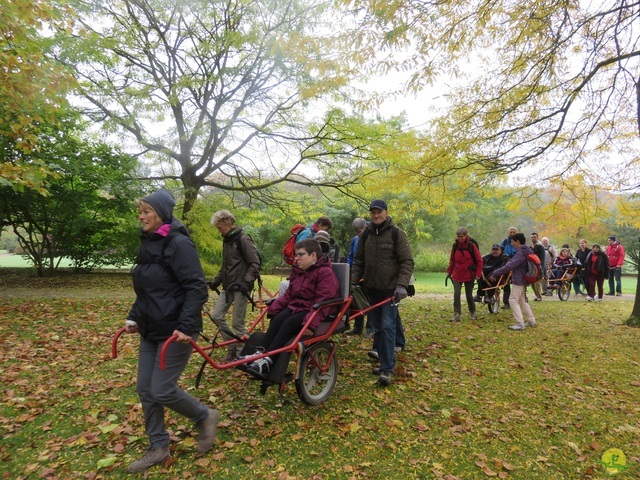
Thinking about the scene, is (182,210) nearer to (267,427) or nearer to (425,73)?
(425,73)

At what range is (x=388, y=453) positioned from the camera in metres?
3.22

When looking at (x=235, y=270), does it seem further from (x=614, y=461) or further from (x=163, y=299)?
(x=614, y=461)

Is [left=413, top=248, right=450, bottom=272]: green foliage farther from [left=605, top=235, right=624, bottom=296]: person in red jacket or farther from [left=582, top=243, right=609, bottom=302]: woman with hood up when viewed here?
[left=582, top=243, right=609, bottom=302]: woman with hood up

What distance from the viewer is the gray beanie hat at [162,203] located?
2.74 meters

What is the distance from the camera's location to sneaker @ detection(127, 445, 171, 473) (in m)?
2.86

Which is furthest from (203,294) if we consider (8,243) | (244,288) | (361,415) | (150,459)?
(8,243)

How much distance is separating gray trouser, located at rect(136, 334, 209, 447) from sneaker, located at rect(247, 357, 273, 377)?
500 millimetres

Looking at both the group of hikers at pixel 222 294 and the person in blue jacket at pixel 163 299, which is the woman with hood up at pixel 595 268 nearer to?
the group of hikers at pixel 222 294

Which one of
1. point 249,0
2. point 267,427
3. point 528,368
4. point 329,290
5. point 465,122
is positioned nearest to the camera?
point 267,427

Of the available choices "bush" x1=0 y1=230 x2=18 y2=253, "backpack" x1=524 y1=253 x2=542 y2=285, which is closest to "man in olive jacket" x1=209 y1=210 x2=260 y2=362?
"backpack" x1=524 y1=253 x2=542 y2=285

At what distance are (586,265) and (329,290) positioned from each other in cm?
1242

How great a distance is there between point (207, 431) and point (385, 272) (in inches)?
103

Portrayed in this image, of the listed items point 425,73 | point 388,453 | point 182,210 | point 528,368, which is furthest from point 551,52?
point 182,210

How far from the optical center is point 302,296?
3949 millimetres
